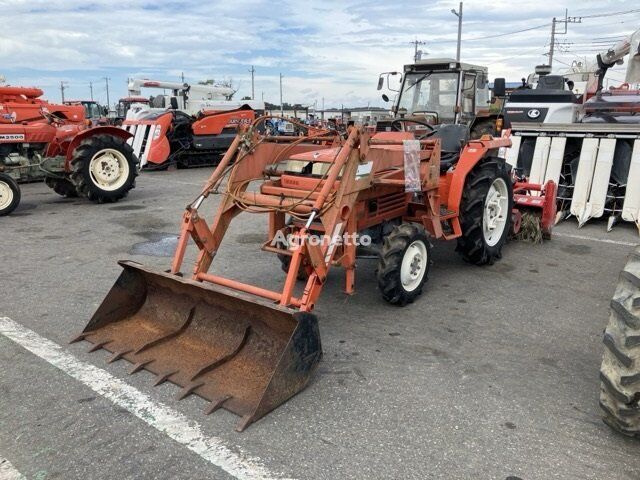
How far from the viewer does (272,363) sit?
10.7ft

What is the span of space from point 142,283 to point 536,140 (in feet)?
23.2

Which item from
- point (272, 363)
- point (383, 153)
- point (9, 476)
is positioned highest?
point (383, 153)

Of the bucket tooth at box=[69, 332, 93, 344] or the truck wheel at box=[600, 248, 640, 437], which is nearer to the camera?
the truck wheel at box=[600, 248, 640, 437]

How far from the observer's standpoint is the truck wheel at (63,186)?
33.9 ft

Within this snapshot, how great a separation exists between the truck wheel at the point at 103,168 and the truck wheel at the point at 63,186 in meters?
0.90

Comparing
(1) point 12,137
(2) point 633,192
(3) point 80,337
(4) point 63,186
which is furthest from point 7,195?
(2) point 633,192

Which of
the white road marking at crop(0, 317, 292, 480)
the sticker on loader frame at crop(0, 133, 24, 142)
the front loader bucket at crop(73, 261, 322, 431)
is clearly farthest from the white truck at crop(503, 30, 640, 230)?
the sticker on loader frame at crop(0, 133, 24, 142)

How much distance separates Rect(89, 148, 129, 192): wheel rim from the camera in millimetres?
9570

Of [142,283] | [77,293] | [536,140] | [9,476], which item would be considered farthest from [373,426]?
[536,140]

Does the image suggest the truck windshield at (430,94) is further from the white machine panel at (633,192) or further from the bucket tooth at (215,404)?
the bucket tooth at (215,404)

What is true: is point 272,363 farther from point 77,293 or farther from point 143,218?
point 143,218

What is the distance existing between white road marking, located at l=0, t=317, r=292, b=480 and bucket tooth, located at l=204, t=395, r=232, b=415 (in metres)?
0.10

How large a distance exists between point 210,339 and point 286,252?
3.56 ft

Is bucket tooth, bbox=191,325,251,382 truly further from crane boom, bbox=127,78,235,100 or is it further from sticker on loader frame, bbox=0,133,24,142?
crane boom, bbox=127,78,235,100
